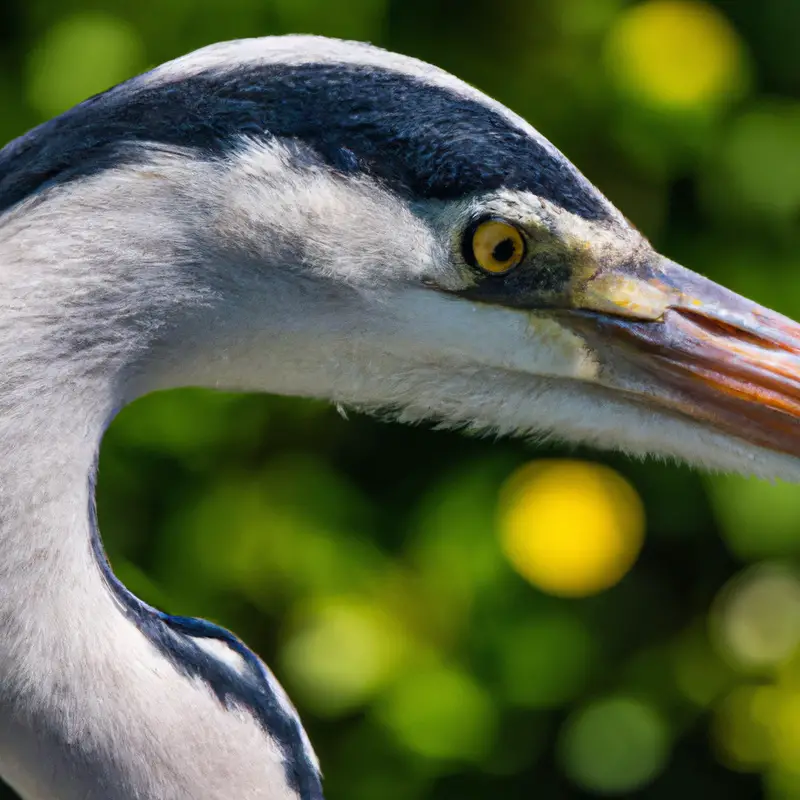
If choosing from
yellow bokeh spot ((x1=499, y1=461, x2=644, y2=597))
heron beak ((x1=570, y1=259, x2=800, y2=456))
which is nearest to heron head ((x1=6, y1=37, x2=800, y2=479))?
heron beak ((x1=570, y1=259, x2=800, y2=456))

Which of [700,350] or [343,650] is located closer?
[700,350]

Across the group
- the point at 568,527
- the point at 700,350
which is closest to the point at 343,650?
the point at 568,527

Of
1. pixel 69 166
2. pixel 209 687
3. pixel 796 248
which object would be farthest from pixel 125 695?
pixel 796 248

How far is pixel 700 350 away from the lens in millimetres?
1233

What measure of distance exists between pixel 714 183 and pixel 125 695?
1.59 metres

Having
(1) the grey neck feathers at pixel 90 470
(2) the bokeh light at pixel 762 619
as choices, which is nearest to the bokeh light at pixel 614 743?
(2) the bokeh light at pixel 762 619

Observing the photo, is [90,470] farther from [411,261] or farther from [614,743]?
[614,743]

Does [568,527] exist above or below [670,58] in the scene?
below

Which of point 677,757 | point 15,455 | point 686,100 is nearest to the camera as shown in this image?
point 15,455

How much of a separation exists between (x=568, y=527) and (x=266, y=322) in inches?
41.9

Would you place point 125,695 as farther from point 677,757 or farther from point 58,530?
point 677,757

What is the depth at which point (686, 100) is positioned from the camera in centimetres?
208

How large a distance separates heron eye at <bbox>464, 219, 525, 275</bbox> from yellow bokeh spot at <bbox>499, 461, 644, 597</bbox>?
944 mm

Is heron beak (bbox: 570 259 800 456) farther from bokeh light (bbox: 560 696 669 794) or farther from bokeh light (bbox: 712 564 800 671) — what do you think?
bokeh light (bbox: 560 696 669 794)
